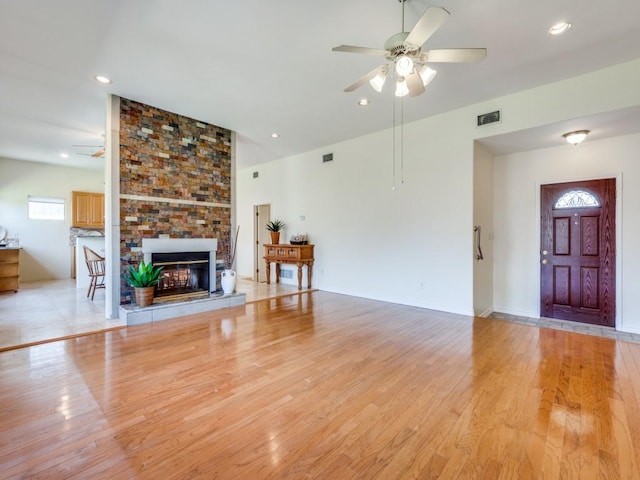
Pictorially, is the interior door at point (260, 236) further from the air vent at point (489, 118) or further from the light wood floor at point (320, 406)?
the air vent at point (489, 118)

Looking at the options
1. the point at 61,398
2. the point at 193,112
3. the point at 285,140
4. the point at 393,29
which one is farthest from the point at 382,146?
the point at 61,398

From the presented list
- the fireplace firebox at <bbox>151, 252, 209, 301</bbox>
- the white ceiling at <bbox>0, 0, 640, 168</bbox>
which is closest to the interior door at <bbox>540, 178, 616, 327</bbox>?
the white ceiling at <bbox>0, 0, 640, 168</bbox>

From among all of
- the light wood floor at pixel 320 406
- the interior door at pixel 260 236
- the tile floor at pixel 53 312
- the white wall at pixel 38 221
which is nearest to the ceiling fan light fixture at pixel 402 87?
the light wood floor at pixel 320 406

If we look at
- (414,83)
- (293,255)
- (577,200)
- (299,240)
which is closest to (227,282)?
(293,255)

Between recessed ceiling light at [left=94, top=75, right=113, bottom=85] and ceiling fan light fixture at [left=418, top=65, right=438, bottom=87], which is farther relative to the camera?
recessed ceiling light at [left=94, top=75, right=113, bottom=85]

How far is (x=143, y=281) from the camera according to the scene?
4281 mm

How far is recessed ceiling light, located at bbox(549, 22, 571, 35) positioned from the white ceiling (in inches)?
2.3

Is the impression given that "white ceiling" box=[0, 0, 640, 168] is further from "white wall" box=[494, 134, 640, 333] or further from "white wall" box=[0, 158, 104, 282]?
"white wall" box=[0, 158, 104, 282]

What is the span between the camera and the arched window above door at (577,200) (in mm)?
4539

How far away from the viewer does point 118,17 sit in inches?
107

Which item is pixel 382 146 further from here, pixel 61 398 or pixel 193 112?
pixel 61 398

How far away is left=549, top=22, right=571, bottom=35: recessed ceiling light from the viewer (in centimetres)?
276

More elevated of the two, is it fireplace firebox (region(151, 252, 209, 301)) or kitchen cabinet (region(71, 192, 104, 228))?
kitchen cabinet (region(71, 192, 104, 228))

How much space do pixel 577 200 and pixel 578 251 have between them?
80 cm
